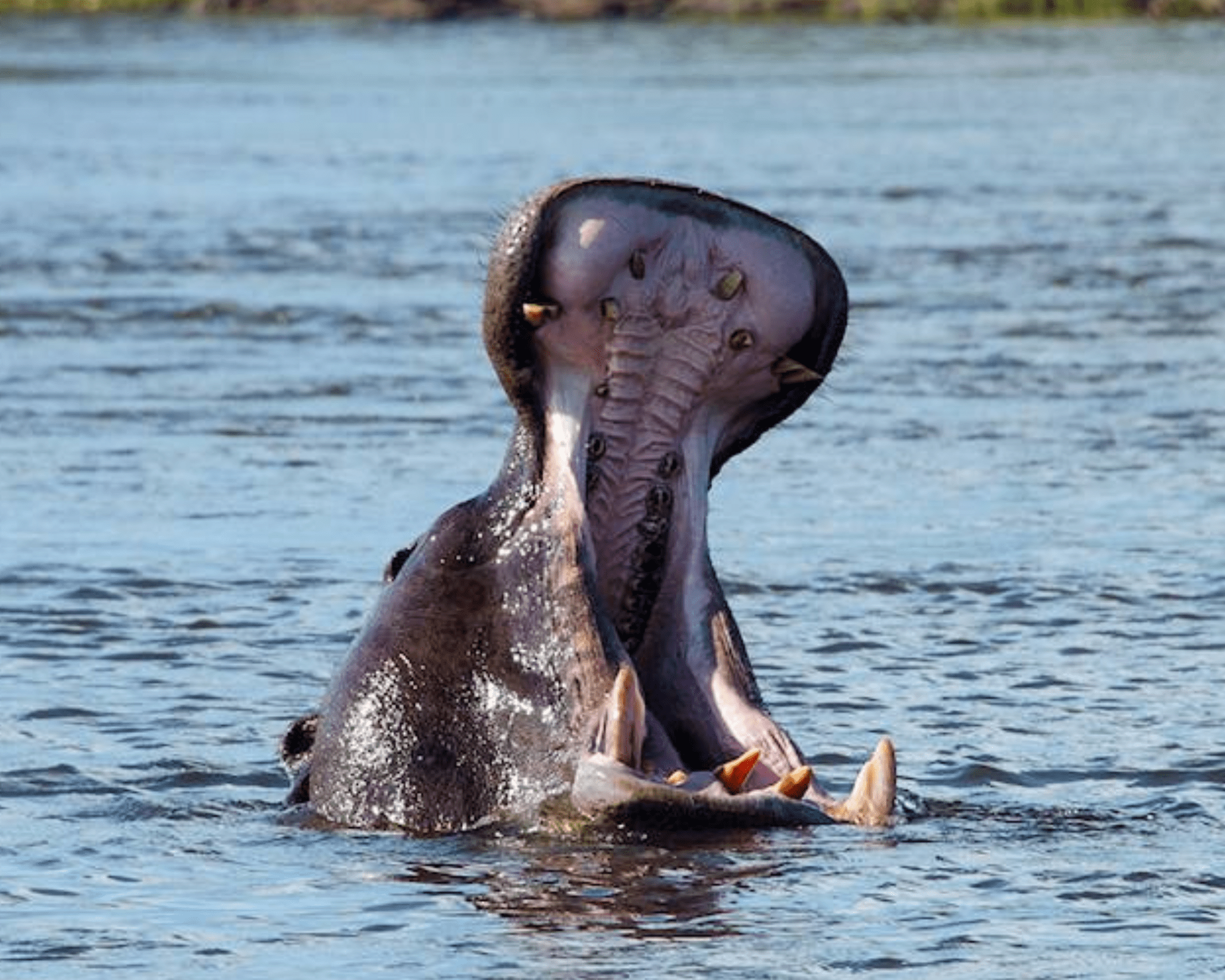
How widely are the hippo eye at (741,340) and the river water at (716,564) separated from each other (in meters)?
0.87

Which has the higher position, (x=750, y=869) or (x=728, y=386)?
(x=728, y=386)

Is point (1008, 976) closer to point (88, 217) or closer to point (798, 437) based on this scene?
point (798, 437)

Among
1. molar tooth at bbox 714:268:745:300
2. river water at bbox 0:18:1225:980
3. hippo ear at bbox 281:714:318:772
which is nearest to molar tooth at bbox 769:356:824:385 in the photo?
molar tooth at bbox 714:268:745:300

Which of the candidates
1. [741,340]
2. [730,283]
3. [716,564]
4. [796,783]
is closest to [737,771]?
[796,783]

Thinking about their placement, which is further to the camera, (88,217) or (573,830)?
(88,217)

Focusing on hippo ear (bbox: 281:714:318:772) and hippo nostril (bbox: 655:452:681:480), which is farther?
hippo ear (bbox: 281:714:318:772)

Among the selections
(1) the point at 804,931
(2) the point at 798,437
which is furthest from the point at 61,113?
(1) the point at 804,931

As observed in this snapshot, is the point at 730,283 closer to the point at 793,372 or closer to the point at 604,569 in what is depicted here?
the point at 793,372

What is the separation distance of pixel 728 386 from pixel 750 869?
918 millimetres

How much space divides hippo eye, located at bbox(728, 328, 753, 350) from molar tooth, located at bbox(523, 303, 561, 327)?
1.06ft

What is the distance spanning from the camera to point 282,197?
27375mm

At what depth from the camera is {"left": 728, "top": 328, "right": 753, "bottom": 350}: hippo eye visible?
6.29 meters

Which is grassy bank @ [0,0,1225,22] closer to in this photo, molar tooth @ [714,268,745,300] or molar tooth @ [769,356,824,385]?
molar tooth @ [769,356,824,385]

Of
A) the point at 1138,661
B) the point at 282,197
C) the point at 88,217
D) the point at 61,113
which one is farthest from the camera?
the point at 61,113
